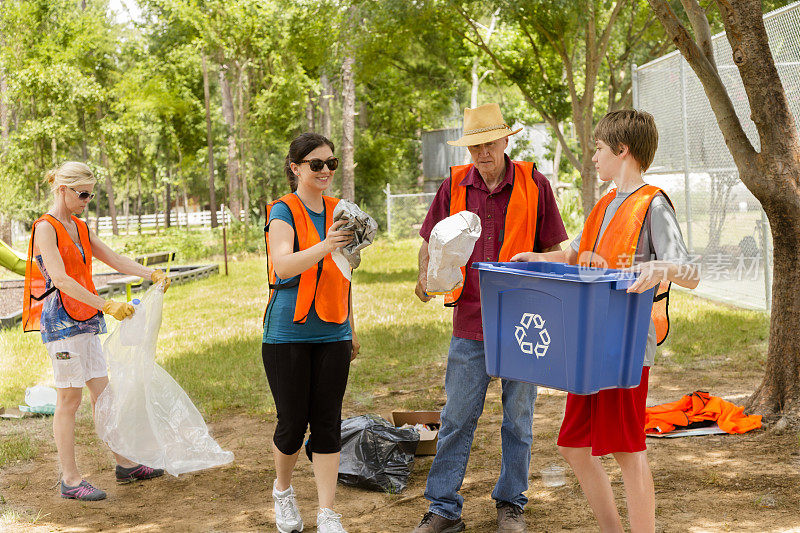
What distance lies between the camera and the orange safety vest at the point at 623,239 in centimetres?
298

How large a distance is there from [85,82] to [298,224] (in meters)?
25.3

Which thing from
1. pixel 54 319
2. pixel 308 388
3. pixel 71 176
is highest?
pixel 71 176

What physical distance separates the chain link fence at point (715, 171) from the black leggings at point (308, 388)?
21.6ft

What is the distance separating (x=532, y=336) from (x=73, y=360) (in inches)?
117

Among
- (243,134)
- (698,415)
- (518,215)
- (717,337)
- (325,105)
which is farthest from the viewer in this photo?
(325,105)

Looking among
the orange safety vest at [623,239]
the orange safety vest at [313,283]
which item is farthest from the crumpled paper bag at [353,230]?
the orange safety vest at [623,239]

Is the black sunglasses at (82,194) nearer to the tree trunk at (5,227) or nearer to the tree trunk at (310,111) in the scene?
the tree trunk at (5,227)

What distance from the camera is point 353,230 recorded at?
3.55 meters

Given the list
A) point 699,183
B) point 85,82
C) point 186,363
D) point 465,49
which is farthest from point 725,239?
point 85,82

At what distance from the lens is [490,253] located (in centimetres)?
386

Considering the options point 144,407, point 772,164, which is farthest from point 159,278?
point 772,164

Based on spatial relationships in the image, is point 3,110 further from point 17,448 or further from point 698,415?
point 698,415

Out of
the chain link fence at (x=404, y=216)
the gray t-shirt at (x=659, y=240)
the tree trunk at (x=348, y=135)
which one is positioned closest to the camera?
the gray t-shirt at (x=659, y=240)

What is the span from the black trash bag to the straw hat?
6.70ft
